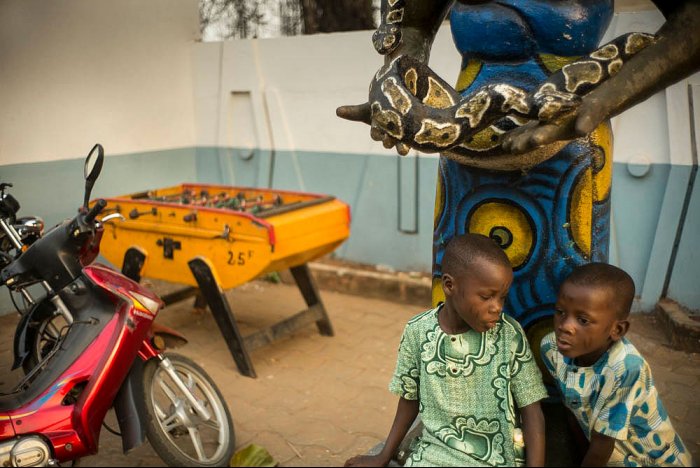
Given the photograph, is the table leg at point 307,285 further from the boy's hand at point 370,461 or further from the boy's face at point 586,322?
the boy's face at point 586,322

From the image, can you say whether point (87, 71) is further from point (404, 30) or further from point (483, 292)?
point (483, 292)

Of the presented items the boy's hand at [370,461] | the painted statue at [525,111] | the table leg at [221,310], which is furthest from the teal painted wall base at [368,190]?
the boy's hand at [370,461]

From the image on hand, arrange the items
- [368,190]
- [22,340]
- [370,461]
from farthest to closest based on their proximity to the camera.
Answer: [368,190]
[22,340]
[370,461]

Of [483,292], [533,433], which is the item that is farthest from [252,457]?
[483,292]

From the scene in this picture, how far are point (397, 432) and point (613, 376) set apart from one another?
20.9 inches

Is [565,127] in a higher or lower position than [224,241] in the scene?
higher

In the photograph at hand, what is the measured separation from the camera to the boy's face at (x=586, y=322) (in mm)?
1324

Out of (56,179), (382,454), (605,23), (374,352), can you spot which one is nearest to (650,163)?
(605,23)

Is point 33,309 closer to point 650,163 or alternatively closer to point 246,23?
point 246,23

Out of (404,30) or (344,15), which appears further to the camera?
(344,15)

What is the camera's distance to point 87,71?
1.83 meters

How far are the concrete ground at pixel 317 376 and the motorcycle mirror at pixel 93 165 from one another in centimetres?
55

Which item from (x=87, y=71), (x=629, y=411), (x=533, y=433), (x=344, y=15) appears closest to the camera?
(x=629, y=411)

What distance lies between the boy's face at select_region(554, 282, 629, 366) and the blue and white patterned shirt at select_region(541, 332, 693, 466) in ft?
0.16
